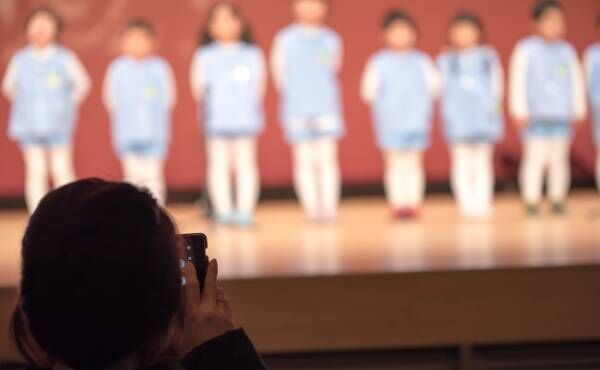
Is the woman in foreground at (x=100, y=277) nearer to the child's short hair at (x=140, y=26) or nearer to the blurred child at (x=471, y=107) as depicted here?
the blurred child at (x=471, y=107)

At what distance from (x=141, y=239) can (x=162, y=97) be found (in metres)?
4.23

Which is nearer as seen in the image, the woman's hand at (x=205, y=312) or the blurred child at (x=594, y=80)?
the woman's hand at (x=205, y=312)

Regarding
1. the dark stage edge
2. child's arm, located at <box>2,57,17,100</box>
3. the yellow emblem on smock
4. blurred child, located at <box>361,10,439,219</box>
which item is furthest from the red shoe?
the dark stage edge

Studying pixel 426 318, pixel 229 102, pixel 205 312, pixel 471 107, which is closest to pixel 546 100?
pixel 471 107

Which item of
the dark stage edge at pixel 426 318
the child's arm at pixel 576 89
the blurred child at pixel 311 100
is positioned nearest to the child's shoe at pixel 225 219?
the blurred child at pixel 311 100

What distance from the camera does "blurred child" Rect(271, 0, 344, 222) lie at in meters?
4.95

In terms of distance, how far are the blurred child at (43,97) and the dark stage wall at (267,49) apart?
2.13ft

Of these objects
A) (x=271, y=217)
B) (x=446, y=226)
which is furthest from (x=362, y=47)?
(x=446, y=226)

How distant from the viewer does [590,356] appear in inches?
106

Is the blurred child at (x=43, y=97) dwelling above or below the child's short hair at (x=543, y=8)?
below

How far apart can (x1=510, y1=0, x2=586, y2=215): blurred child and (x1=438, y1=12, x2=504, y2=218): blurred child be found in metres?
0.13

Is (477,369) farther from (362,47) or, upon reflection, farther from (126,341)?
(362,47)

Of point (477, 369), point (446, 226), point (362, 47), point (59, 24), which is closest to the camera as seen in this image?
point (477, 369)

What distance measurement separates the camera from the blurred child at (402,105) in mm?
5027
